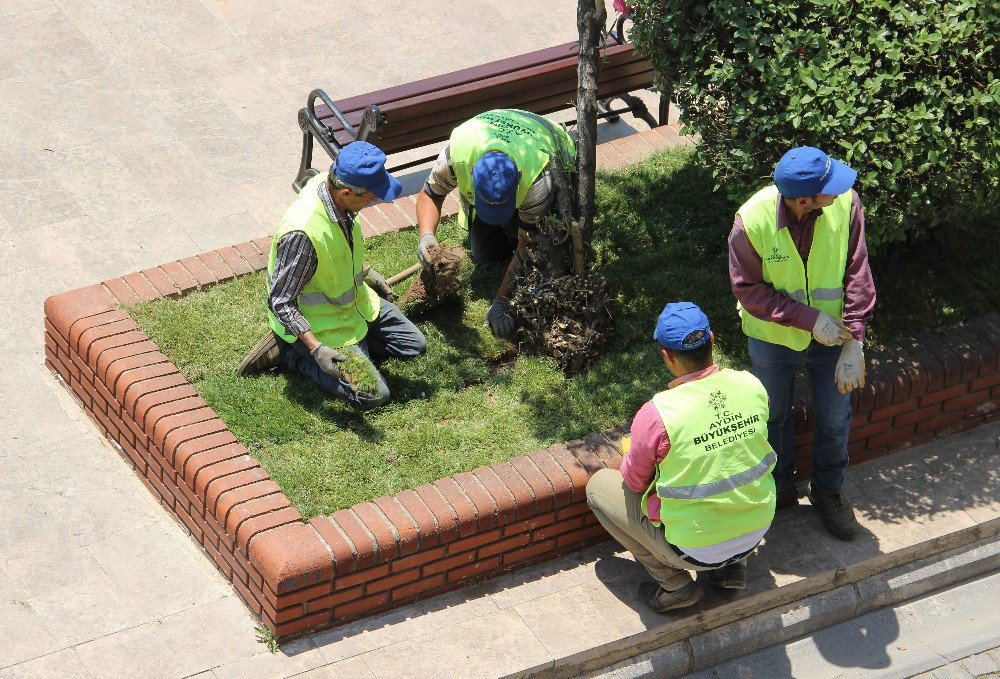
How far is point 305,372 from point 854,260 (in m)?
2.50

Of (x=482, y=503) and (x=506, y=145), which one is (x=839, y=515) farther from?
(x=506, y=145)

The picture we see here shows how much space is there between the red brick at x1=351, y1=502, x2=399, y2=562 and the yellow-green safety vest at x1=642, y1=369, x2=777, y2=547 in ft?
3.52

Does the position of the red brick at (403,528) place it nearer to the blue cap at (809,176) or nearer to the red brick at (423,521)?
the red brick at (423,521)

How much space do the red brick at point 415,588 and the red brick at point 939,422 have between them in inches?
99.0

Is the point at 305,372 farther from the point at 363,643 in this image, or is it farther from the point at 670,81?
the point at 670,81

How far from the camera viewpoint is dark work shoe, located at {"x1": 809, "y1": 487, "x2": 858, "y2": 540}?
6402mm

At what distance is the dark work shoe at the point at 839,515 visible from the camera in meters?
6.40

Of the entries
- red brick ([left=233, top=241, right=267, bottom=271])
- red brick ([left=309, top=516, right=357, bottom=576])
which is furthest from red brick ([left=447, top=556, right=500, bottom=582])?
red brick ([left=233, top=241, right=267, bottom=271])

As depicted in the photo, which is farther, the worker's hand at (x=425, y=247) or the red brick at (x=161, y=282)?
the red brick at (x=161, y=282)

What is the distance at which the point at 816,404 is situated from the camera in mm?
6324

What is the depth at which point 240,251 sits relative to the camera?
24.8 ft

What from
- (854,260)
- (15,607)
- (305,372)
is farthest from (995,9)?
(15,607)

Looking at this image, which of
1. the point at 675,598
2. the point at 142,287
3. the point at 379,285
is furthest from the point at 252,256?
the point at 675,598

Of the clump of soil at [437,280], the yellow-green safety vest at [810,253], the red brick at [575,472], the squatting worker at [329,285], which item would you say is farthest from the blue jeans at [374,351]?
the yellow-green safety vest at [810,253]
